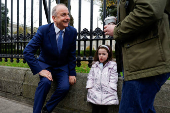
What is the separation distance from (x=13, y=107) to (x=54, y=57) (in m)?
1.47

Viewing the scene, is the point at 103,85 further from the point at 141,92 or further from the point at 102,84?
the point at 141,92

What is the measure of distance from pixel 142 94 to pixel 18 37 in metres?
3.43

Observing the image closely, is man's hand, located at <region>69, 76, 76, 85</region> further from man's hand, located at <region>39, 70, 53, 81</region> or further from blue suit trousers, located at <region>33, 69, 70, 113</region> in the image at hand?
man's hand, located at <region>39, 70, 53, 81</region>

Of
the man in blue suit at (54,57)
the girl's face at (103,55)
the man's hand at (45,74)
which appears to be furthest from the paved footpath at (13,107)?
the girl's face at (103,55)

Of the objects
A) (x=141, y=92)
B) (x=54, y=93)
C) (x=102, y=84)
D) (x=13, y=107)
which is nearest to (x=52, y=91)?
(x=54, y=93)

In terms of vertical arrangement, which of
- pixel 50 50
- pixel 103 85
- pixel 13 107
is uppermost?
pixel 50 50

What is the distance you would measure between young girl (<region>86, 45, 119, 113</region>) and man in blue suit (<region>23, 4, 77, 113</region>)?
0.41m

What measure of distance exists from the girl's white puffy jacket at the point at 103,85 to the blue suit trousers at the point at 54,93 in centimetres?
40

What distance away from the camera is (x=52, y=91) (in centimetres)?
300

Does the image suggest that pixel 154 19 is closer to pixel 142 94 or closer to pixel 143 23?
pixel 143 23

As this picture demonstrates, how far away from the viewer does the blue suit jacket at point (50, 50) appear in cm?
246

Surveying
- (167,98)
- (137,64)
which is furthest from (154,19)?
(167,98)

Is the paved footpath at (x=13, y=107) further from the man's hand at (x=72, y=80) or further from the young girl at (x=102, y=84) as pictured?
the young girl at (x=102, y=84)

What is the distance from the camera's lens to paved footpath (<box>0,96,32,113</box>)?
9.62 ft
